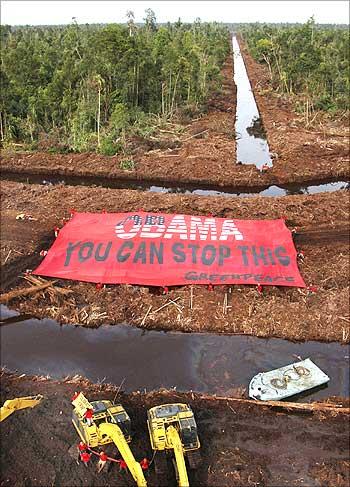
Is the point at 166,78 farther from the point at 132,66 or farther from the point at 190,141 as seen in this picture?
the point at 190,141

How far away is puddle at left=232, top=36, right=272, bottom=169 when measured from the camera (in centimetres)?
1804

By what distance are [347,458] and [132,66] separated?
56.9ft

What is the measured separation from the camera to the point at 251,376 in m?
7.93

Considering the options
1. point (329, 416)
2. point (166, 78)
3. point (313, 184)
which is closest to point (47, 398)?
point (329, 416)

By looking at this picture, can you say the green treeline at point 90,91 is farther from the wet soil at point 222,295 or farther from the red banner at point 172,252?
the red banner at point 172,252

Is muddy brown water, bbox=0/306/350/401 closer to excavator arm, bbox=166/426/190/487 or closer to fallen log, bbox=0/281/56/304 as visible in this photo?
fallen log, bbox=0/281/56/304

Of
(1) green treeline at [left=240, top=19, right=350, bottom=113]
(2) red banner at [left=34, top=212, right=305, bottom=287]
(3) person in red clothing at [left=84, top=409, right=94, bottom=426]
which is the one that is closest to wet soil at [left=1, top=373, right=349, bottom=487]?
(3) person in red clothing at [left=84, top=409, right=94, bottom=426]

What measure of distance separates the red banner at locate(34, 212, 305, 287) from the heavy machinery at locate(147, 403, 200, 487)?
4.04 metres

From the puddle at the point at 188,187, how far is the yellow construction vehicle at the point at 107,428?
9.66 metres

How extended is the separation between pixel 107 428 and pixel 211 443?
1.87 m

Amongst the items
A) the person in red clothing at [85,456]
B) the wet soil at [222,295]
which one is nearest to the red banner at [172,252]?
the wet soil at [222,295]

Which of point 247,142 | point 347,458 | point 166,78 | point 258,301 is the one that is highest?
point 166,78

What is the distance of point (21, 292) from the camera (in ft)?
31.0

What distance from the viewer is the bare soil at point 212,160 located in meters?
15.7
